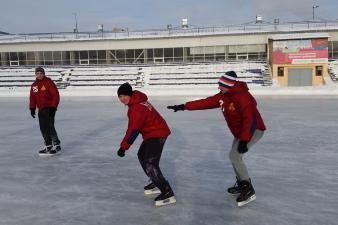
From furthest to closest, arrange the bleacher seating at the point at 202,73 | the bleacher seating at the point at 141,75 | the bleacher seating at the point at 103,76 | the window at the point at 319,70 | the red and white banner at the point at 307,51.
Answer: the bleacher seating at the point at 103,76, the bleacher seating at the point at 141,75, the bleacher seating at the point at 202,73, the window at the point at 319,70, the red and white banner at the point at 307,51

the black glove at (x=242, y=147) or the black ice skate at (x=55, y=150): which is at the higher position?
the black glove at (x=242, y=147)

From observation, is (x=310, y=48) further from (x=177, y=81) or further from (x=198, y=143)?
(x=198, y=143)

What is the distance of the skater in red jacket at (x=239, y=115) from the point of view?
159 inches

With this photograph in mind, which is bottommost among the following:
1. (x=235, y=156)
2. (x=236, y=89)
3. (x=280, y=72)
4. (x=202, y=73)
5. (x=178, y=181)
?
(x=178, y=181)

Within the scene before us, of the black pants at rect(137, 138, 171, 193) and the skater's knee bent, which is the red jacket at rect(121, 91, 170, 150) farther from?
the skater's knee bent

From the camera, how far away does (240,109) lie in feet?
13.3

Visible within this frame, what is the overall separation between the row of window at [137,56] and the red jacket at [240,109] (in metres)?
31.2

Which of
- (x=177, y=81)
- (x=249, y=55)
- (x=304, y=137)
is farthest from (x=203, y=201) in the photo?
(x=249, y=55)

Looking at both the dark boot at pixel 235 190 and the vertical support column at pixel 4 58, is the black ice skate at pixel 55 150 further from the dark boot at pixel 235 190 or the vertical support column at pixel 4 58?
the vertical support column at pixel 4 58

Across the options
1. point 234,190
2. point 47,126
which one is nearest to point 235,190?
point 234,190

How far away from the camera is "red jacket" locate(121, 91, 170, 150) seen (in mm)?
Answer: 3965

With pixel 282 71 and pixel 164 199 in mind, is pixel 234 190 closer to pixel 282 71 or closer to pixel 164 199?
pixel 164 199

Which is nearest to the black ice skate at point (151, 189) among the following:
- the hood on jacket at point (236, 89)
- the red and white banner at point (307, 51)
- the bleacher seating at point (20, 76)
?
the hood on jacket at point (236, 89)

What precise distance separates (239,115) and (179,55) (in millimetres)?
32543
